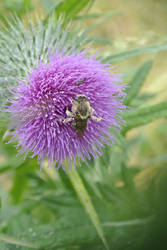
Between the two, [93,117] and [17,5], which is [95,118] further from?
[17,5]

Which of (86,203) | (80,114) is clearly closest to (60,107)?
(80,114)

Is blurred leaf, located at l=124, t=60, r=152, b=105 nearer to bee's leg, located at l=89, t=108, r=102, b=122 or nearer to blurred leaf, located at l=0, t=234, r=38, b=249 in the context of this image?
bee's leg, located at l=89, t=108, r=102, b=122

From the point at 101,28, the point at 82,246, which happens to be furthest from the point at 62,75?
the point at 101,28

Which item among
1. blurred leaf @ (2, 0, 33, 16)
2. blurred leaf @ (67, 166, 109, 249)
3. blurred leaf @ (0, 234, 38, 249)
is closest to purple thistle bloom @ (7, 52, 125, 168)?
blurred leaf @ (67, 166, 109, 249)

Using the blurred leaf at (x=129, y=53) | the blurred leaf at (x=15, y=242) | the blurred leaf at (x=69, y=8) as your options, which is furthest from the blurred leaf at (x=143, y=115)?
the blurred leaf at (x=15, y=242)

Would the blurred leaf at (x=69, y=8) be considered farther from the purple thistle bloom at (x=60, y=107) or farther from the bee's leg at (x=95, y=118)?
the bee's leg at (x=95, y=118)
